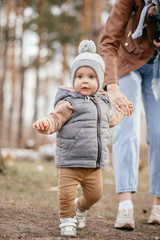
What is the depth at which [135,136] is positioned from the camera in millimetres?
2809

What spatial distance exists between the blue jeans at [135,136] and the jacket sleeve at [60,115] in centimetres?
71

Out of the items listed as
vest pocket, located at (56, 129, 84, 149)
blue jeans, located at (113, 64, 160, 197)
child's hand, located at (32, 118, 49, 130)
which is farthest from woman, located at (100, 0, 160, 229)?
child's hand, located at (32, 118, 49, 130)

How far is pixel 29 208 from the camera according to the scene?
3086 millimetres

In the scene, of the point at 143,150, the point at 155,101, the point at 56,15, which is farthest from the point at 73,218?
the point at 56,15

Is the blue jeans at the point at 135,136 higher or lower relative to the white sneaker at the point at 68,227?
higher

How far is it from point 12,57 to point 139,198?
59.0 feet

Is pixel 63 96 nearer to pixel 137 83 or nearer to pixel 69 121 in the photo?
pixel 69 121

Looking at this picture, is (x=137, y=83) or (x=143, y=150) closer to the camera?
(x=137, y=83)

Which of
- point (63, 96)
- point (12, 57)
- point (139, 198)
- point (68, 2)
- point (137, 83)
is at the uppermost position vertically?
point (68, 2)

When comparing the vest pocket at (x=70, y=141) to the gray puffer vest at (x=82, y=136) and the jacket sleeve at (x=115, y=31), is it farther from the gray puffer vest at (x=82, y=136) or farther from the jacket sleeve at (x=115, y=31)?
the jacket sleeve at (x=115, y=31)

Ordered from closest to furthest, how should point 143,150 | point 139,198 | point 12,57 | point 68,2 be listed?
point 139,198, point 143,150, point 68,2, point 12,57

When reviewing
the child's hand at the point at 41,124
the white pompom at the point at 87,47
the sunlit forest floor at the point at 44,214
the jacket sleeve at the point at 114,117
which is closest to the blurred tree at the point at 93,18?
the sunlit forest floor at the point at 44,214

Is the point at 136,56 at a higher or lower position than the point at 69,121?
higher

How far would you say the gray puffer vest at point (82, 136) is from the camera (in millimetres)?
2242
